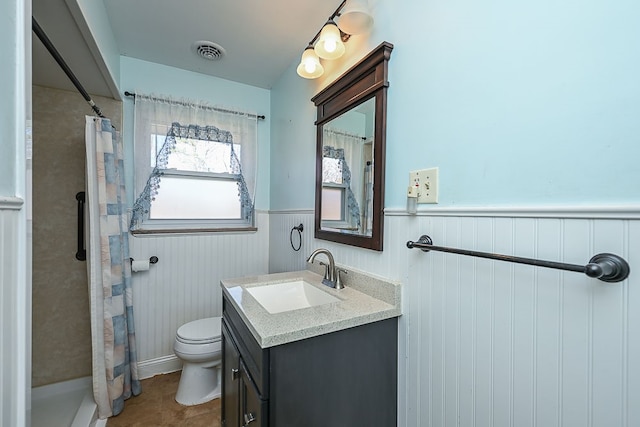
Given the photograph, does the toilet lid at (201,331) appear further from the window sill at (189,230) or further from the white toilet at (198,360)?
the window sill at (189,230)

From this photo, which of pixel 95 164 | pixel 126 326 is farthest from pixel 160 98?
pixel 126 326

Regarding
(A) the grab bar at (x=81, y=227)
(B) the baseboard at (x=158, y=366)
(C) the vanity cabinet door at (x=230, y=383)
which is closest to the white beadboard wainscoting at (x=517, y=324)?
(C) the vanity cabinet door at (x=230, y=383)

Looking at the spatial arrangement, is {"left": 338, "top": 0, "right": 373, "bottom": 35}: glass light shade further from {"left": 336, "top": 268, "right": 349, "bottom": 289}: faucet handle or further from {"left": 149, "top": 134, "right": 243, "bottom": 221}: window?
{"left": 149, "top": 134, "right": 243, "bottom": 221}: window

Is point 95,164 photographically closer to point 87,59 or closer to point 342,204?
point 87,59

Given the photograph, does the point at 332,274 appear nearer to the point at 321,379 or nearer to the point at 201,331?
the point at 321,379

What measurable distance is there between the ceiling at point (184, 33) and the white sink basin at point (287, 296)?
1458 mm

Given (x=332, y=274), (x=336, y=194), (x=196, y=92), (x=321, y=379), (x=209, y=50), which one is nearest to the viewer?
(x=321, y=379)

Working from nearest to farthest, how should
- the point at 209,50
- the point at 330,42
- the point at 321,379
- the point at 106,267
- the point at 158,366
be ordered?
the point at 321,379 < the point at 330,42 < the point at 106,267 < the point at 209,50 < the point at 158,366

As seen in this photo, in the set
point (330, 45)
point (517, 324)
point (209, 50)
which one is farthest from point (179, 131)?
point (517, 324)

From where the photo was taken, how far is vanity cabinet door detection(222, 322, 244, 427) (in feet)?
3.86

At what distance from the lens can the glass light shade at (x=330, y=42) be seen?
1.32 metres

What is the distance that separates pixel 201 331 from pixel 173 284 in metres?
0.53

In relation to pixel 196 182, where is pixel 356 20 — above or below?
above

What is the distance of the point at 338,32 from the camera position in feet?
4.35
